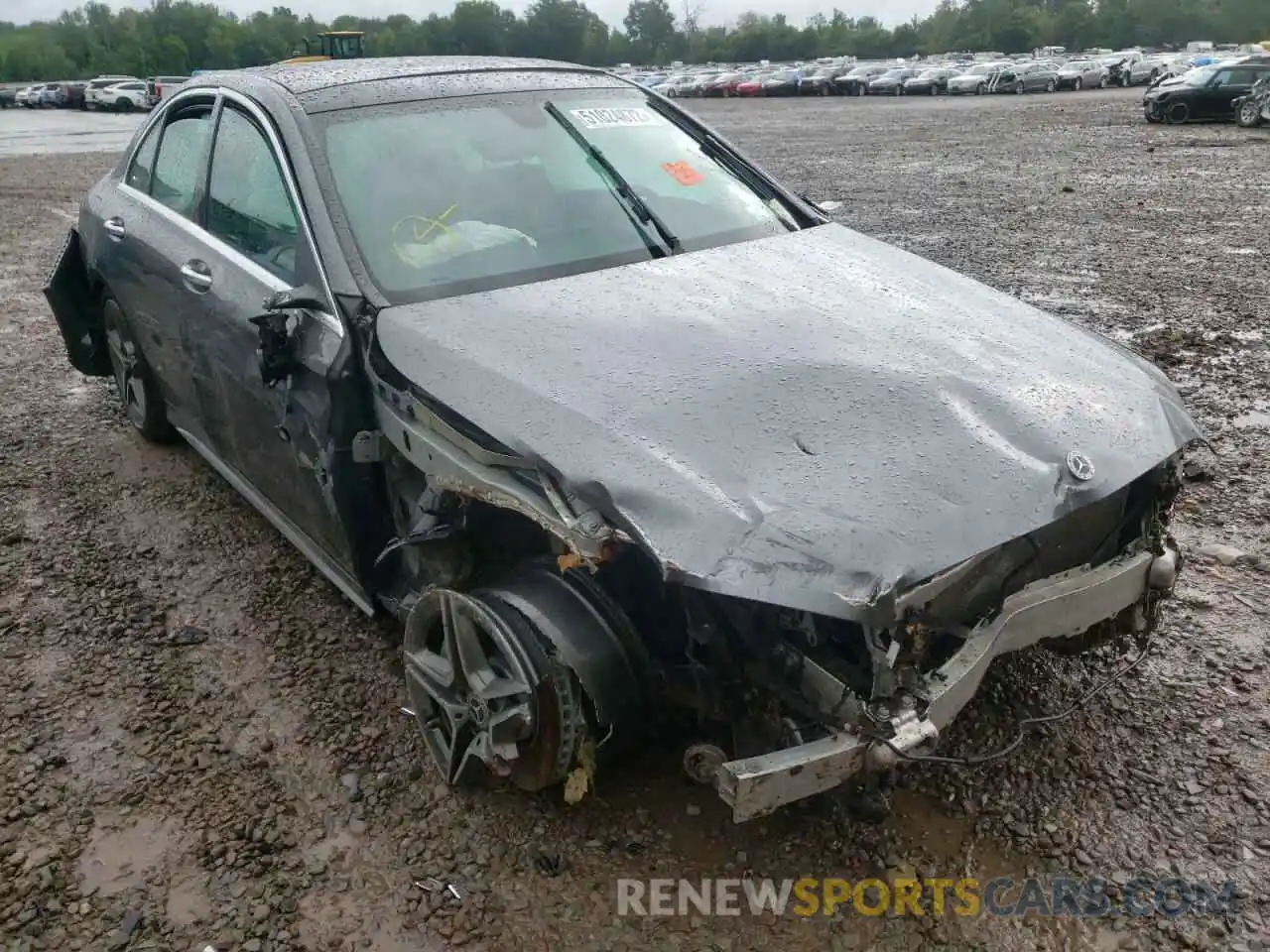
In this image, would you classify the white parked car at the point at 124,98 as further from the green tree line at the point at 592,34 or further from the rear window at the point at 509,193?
the rear window at the point at 509,193

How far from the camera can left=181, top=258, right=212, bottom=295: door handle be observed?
335cm

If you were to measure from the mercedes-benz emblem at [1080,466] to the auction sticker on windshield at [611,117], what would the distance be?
2031mm

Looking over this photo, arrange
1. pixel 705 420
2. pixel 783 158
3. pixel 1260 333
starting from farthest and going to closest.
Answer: pixel 783 158 → pixel 1260 333 → pixel 705 420

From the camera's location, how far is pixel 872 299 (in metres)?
2.84

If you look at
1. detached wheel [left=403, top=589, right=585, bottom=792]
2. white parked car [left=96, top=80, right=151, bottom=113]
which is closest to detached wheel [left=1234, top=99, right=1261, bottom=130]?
detached wheel [left=403, top=589, right=585, bottom=792]

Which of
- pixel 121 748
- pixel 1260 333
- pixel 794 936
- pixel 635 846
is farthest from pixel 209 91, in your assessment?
pixel 1260 333

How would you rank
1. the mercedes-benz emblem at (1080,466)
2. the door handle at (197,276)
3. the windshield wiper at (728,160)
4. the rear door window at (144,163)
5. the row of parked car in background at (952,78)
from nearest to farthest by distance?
the mercedes-benz emblem at (1080,466), the door handle at (197,276), the windshield wiper at (728,160), the rear door window at (144,163), the row of parked car in background at (952,78)

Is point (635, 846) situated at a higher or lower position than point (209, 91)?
lower

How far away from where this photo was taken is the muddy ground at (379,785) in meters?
2.31

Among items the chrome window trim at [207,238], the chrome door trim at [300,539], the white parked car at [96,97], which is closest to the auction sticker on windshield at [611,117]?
the chrome window trim at [207,238]

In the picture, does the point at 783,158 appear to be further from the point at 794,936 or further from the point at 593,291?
the point at 794,936

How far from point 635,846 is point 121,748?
1.51 m

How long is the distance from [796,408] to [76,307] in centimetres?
402

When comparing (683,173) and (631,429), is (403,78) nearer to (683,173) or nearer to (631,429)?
(683,173)
